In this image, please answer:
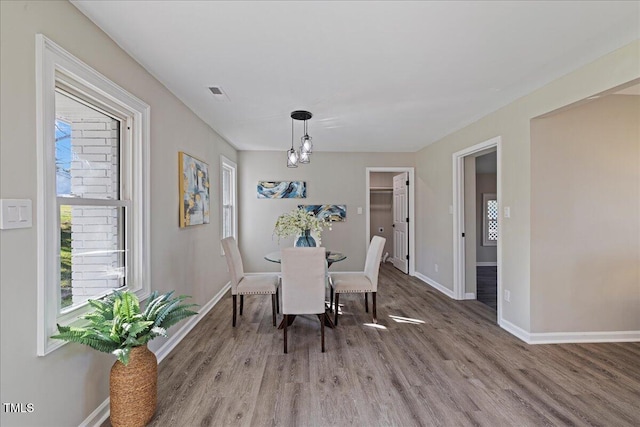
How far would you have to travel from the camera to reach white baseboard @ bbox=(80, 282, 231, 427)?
5.59 feet

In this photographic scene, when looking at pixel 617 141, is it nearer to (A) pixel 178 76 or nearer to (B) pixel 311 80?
(B) pixel 311 80

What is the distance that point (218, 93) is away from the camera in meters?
2.74

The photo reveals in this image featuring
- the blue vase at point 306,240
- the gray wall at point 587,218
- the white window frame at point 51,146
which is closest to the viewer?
the white window frame at point 51,146

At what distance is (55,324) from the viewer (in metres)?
1.45

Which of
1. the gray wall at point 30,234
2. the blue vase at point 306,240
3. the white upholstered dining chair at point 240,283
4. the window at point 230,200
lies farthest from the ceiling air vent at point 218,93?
the window at point 230,200

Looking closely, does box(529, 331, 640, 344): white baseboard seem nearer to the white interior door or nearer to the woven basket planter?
the white interior door

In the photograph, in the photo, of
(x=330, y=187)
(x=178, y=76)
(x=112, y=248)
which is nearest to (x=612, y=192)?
(x=330, y=187)

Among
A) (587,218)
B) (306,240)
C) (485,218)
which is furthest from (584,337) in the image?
(485,218)

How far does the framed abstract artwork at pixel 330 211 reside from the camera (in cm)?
545

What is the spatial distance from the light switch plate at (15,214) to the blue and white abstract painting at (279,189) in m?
4.10

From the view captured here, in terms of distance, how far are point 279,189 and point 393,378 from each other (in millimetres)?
3871

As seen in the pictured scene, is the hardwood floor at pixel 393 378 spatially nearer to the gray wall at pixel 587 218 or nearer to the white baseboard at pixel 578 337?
the white baseboard at pixel 578 337

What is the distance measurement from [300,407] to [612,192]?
3.46 meters

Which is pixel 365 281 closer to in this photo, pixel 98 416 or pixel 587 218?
pixel 587 218
